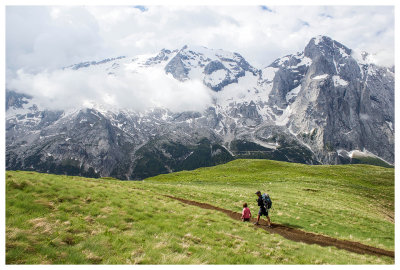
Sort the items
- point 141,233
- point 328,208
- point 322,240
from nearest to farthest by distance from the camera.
Result: point 141,233, point 322,240, point 328,208

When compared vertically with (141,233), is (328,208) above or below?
below

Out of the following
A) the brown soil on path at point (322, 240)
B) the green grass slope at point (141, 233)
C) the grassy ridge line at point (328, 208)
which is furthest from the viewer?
the grassy ridge line at point (328, 208)

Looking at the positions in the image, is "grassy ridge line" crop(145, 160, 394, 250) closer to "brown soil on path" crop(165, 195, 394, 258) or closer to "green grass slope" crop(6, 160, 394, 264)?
"green grass slope" crop(6, 160, 394, 264)

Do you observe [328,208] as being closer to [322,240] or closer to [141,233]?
[322,240]

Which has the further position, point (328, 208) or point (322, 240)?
point (328, 208)

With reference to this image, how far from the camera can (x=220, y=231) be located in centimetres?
1994

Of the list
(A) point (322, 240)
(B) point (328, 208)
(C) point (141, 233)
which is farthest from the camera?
(B) point (328, 208)

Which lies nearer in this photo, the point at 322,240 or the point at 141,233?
the point at 141,233

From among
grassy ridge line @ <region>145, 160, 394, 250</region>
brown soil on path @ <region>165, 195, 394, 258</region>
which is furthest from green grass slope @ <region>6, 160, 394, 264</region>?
brown soil on path @ <region>165, 195, 394, 258</region>

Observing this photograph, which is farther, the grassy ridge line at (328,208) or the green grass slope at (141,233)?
the grassy ridge line at (328,208)

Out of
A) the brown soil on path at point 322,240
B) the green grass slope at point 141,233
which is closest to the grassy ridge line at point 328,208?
the green grass slope at point 141,233

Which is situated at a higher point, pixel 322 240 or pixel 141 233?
pixel 141 233

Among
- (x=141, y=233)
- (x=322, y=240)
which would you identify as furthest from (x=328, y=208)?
(x=141, y=233)

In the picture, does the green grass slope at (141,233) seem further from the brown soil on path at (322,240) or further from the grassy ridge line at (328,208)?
the brown soil on path at (322,240)
